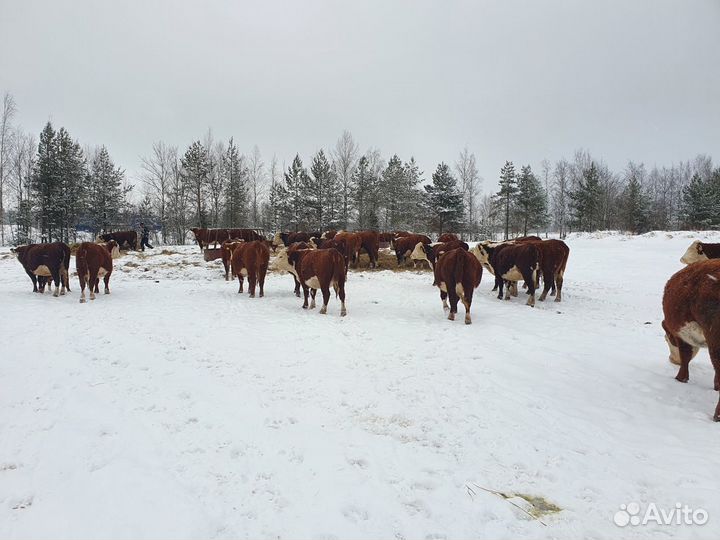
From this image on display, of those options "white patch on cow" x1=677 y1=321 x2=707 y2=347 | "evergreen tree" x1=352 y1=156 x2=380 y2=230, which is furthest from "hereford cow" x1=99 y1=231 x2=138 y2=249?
"white patch on cow" x1=677 y1=321 x2=707 y2=347

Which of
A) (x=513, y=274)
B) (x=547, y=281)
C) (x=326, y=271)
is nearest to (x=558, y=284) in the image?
(x=547, y=281)

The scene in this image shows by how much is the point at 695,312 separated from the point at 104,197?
4719 centimetres

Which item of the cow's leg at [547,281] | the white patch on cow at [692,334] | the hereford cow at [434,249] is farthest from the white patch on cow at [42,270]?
the white patch on cow at [692,334]

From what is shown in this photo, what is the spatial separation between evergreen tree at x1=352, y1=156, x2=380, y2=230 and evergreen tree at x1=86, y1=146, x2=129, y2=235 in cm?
2590

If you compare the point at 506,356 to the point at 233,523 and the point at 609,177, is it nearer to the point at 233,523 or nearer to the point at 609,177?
the point at 233,523

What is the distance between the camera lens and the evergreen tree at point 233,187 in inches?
1740

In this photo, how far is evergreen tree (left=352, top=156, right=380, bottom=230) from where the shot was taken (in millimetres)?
44062

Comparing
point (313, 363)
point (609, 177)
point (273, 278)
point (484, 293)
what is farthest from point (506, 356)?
point (609, 177)

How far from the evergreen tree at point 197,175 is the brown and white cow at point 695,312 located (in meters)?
41.2

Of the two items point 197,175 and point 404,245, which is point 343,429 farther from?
point 197,175

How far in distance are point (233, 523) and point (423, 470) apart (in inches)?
64.0

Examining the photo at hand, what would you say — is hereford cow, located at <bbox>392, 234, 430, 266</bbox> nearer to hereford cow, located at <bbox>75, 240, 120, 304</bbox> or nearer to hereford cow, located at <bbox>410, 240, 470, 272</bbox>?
hereford cow, located at <bbox>410, 240, 470, 272</bbox>

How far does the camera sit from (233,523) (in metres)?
2.77

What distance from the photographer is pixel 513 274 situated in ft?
35.2
